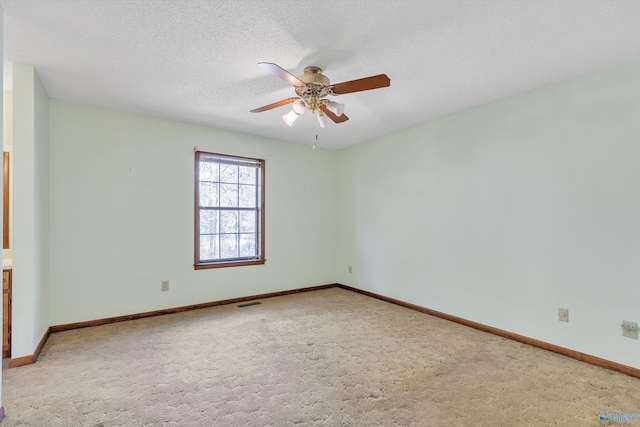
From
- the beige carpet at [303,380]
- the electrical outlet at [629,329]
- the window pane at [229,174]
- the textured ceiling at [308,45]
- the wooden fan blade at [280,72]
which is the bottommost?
the beige carpet at [303,380]

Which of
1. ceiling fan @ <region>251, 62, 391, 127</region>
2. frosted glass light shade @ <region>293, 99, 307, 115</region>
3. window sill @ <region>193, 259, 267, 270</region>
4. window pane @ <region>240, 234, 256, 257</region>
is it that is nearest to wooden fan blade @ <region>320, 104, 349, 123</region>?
ceiling fan @ <region>251, 62, 391, 127</region>

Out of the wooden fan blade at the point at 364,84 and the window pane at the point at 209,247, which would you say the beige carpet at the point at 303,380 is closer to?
the window pane at the point at 209,247

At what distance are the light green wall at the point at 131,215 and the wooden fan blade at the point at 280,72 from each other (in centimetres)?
235

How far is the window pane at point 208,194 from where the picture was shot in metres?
4.25

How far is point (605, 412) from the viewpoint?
6.35 feet

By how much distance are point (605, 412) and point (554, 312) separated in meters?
1.03

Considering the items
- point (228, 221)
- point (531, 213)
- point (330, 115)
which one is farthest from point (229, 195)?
point (531, 213)

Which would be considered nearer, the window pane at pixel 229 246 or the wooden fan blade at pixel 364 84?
the wooden fan blade at pixel 364 84

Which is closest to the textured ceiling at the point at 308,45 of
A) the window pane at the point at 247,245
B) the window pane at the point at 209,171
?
the window pane at the point at 209,171

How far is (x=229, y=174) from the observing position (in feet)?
14.8

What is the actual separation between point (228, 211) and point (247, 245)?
23.6 inches

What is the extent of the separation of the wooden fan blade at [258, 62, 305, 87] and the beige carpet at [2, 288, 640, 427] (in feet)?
7.31

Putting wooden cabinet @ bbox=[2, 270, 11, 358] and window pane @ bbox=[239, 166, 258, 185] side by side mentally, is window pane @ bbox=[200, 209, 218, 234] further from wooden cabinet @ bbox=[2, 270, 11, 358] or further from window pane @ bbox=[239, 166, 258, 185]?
wooden cabinet @ bbox=[2, 270, 11, 358]

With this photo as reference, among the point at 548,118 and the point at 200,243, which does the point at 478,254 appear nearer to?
the point at 548,118
